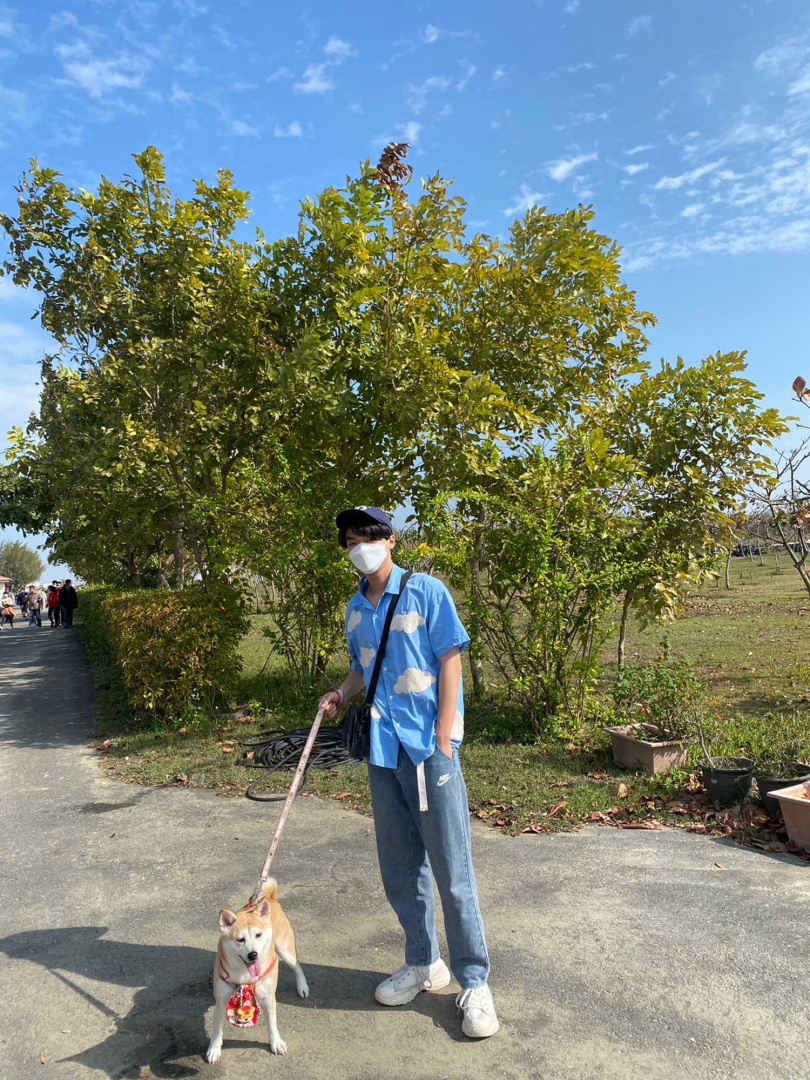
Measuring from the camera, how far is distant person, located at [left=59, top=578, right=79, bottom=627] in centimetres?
3198

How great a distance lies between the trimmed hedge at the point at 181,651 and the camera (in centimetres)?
856

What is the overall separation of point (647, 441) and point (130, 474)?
5869mm

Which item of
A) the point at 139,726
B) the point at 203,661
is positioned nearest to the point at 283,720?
the point at 203,661

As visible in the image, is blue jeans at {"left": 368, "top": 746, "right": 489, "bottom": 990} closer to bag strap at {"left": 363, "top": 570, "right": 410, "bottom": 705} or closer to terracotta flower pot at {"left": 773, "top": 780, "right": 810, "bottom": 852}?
bag strap at {"left": 363, "top": 570, "right": 410, "bottom": 705}

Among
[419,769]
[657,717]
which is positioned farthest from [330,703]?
[657,717]

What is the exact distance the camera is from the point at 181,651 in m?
8.59

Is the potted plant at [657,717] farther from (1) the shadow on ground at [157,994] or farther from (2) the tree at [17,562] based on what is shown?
(2) the tree at [17,562]

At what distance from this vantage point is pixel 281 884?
4422 mm

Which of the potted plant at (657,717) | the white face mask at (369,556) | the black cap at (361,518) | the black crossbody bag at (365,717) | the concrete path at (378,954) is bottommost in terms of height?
the concrete path at (378,954)

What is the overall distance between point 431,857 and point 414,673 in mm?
705

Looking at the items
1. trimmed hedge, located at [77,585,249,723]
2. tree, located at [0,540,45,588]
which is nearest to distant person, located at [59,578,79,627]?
trimmed hedge, located at [77,585,249,723]

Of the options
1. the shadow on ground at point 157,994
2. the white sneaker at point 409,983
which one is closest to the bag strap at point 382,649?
the white sneaker at point 409,983

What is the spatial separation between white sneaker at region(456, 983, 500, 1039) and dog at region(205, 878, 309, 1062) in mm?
673

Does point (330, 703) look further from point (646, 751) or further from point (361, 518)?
point (646, 751)
